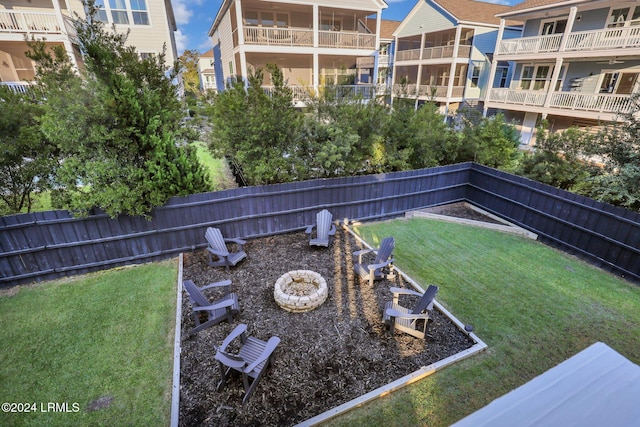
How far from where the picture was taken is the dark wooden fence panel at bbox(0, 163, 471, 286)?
6426 mm

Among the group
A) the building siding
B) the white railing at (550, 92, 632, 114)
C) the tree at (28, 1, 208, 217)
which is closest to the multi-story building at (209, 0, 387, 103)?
the building siding

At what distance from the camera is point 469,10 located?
22969mm

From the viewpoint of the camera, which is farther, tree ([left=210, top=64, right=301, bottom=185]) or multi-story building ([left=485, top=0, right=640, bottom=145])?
multi-story building ([left=485, top=0, right=640, bottom=145])

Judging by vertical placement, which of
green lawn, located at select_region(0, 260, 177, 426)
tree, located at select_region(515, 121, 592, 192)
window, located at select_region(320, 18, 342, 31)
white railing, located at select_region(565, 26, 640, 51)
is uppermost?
window, located at select_region(320, 18, 342, 31)

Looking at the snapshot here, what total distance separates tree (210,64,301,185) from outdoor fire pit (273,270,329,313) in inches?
126

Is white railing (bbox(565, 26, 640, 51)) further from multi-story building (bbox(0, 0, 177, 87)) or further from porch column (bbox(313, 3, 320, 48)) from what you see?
multi-story building (bbox(0, 0, 177, 87))

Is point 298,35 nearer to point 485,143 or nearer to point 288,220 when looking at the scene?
point 485,143

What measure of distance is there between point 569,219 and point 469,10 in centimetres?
2213

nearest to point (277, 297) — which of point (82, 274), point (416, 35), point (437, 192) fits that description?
point (82, 274)

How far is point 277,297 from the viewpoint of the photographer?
5.87 meters

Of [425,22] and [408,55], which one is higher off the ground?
[425,22]

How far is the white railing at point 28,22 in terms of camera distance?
526 inches

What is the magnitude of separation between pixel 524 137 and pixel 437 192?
42.5 feet

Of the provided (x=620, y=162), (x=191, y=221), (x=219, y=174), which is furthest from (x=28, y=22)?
(x=620, y=162)
